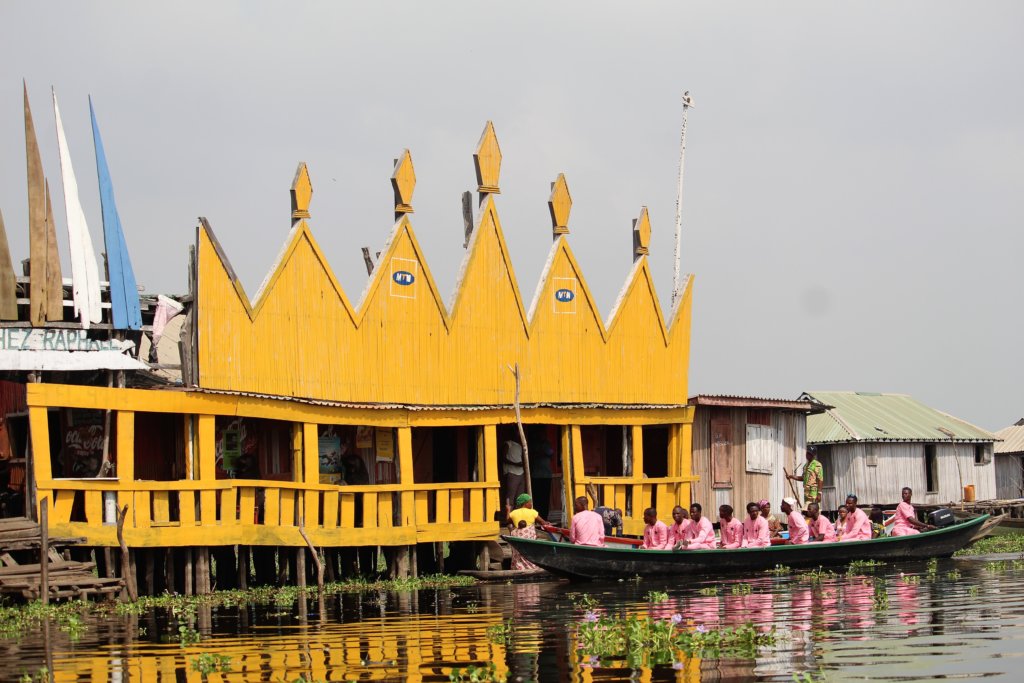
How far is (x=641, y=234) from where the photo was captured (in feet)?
111

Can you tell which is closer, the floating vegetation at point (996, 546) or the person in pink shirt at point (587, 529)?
the person in pink shirt at point (587, 529)

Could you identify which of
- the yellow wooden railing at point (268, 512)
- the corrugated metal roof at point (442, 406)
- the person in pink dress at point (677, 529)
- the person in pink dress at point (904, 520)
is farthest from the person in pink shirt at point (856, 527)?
the yellow wooden railing at point (268, 512)

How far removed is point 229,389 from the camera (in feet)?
88.4

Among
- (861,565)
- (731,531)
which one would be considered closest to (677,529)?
(731,531)

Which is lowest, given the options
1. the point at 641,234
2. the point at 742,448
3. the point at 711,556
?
the point at 711,556

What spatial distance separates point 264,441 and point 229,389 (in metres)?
3.59

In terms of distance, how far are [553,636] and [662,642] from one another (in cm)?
250

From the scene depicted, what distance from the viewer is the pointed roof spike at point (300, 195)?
28.5 m

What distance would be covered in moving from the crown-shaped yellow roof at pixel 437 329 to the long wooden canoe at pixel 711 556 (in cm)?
467

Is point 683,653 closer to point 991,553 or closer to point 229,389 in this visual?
point 229,389

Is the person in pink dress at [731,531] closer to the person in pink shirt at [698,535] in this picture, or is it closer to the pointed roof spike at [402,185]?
the person in pink shirt at [698,535]

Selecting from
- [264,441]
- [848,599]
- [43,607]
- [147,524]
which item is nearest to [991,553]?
[848,599]

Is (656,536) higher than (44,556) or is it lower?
lower

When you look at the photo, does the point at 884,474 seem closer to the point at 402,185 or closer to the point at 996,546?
the point at 996,546
